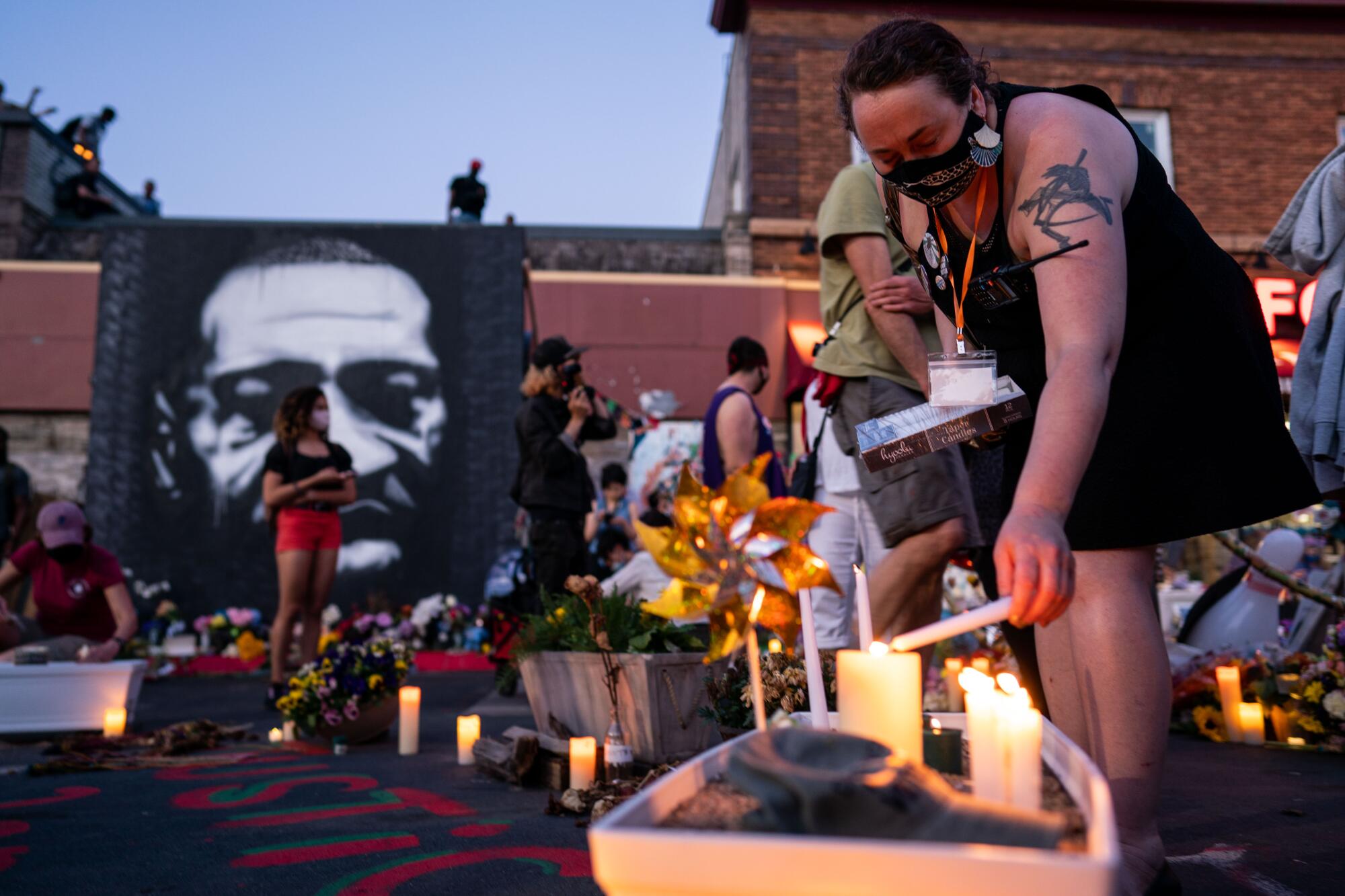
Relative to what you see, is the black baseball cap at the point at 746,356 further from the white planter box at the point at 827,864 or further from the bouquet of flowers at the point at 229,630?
the bouquet of flowers at the point at 229,630

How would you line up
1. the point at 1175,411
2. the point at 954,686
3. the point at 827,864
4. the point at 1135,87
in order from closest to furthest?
the point at 827,864 < the point at 1175,411 < the point at 954,686 < the point at 1135,87

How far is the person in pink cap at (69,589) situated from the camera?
4.83 meters

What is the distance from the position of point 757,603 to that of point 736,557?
0.06m

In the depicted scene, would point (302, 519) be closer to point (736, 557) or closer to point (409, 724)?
point (409, 724)

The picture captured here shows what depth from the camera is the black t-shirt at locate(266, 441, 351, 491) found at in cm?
523

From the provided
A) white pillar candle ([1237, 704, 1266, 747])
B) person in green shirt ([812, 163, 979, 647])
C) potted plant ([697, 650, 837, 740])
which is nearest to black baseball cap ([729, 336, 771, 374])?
person in green shirt ([812, 163, 979, 647])

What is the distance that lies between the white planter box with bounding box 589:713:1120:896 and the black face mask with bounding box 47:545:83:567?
5.13 meters

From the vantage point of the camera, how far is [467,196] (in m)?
12.4

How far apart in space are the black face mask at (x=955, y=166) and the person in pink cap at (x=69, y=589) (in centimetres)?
463

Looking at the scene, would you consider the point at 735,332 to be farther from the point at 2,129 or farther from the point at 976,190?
the point at 976,190

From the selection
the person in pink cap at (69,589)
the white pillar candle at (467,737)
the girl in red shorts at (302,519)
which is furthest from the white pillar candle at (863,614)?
the person in pink cap at (69,589)

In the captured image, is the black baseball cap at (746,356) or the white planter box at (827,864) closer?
the white planter box at (827,864)

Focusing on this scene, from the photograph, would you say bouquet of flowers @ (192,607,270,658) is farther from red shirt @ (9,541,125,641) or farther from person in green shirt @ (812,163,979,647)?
person in green shirt @ (812,163,979,647)

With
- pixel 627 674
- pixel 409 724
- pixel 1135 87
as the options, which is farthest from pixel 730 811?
pixel 1135 87
